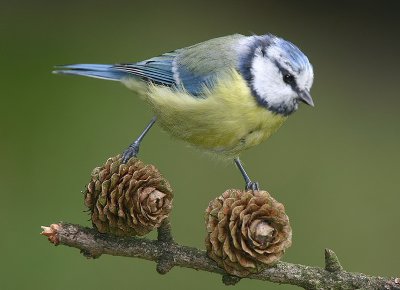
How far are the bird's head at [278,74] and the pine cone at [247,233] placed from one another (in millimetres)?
520

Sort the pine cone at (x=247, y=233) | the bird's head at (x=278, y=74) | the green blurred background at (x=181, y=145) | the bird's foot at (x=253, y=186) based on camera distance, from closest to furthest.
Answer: the pine cone at (x=247, y=233) < the bird's head at (x=278, y=74) < the bird's foot at (x=253, y=186) < the green blurred background at (x=181, y=145)

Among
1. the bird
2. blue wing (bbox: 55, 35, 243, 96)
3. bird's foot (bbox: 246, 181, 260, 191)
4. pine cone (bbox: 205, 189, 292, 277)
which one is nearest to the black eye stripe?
the bird

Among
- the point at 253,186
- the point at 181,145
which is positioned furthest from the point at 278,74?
the point at 181,145

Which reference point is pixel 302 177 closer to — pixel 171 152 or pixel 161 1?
pixel 171 152

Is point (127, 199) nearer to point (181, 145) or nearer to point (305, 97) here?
point (305, 97)

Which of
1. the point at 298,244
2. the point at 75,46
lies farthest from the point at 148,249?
the point at 75,46

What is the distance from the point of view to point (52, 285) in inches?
110

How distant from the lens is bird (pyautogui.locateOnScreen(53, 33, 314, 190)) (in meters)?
2.00

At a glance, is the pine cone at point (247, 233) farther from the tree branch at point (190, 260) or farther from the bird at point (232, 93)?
the bird at point (232, 93)

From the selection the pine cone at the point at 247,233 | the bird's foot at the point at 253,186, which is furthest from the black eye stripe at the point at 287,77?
the pine cone at the point at 247,233

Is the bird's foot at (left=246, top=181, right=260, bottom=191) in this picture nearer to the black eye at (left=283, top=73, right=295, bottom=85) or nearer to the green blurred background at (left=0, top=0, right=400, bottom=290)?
the black eye at (left=283, top=73, right=295, bottom=85)

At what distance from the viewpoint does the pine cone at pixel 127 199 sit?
4.94 feet

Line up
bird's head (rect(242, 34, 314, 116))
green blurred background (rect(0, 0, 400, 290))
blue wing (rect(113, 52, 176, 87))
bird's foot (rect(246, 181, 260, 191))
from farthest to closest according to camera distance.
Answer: green blurred background (rect(0, 0, 400, 290)) → blue wing (rect(113, 52, 176, 87)) → bird's foot (rect(246, 181, 260, 191)) → bird's head (rect(242, 34, 314, 116))

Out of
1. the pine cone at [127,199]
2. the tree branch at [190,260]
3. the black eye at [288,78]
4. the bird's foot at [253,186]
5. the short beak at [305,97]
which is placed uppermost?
the black eye at [288,78]
